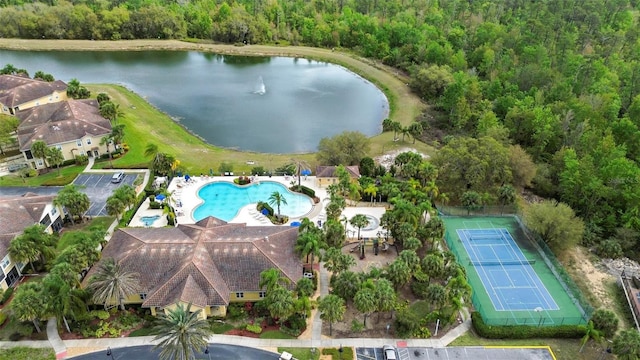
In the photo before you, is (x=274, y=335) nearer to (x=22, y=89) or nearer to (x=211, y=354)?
(x=211, y=354)

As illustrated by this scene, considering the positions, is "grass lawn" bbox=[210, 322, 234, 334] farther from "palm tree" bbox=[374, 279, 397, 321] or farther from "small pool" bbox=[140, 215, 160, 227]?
"small pool" bbox=[140, 215, 160, 227]

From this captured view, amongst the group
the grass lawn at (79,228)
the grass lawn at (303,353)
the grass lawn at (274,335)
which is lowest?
the grass lawn at (79,228)

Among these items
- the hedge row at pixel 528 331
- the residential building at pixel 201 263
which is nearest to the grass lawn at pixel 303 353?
the residential building at pixel 201 263

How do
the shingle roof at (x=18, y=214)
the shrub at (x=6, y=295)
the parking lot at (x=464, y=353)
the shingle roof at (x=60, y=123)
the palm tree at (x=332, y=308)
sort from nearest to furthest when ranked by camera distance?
the palm tree at (x=332, y=308) → the parking lot at (x=464, y=353) → the shrub at (x=6, y=295) → the shingle roof at (x=18, y=214) → the shingle roof at (x=60, y=123)

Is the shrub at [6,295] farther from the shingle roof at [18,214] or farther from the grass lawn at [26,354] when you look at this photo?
the grass lawn at [26,354]

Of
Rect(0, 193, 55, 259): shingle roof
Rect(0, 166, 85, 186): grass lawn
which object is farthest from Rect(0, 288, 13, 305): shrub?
Rect(0, 166, 85, 186): grass lawn

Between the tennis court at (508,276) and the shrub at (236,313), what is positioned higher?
the tennis court at (508,276)

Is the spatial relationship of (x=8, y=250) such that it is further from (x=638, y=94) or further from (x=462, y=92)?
(x=638, y=94)

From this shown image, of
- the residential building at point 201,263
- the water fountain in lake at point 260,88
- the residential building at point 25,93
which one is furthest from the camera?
the water fountain in lake at point 260,88

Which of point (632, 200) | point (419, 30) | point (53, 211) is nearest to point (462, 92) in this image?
point (632, 200)
